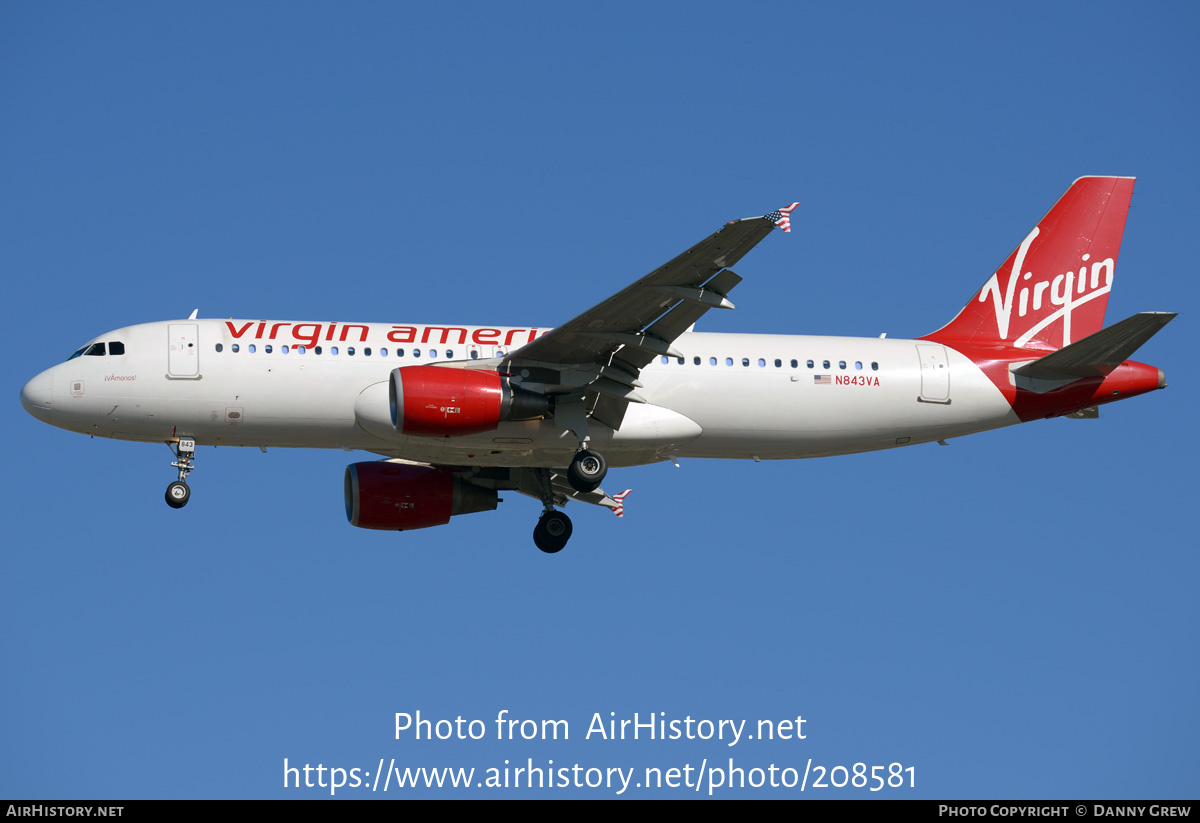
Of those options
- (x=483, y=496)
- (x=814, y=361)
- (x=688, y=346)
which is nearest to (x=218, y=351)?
(x=483, y=496)

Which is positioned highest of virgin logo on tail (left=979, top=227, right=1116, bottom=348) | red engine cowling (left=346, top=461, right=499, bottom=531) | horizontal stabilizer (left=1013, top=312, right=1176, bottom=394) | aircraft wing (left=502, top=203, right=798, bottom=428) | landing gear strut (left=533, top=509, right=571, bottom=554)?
virgin logo on tail (left=979, top=227, right=1116, bottom=348)

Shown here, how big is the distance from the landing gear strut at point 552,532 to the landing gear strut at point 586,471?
405 cm

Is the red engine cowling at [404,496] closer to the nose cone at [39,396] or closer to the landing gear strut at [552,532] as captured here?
the landing gear strut at [552,532]

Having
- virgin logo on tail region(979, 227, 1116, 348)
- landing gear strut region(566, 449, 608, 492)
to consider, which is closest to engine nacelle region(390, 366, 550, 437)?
landing gear strut region(566, 449, 608, 492)

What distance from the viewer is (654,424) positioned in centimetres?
3622

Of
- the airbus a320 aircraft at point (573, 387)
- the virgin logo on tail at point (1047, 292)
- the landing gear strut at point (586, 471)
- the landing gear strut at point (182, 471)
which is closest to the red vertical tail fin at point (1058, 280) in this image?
the virgin logo on tail at point (1047, 292)

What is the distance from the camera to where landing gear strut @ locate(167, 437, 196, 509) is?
3597cm

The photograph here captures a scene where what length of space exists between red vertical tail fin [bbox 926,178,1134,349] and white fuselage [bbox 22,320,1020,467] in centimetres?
192

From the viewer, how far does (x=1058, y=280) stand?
132 feet

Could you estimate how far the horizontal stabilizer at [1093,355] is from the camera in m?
34.8

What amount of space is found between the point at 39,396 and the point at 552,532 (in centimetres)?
1251

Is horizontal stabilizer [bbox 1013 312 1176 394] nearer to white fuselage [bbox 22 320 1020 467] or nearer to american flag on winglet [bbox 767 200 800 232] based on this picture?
white fuselage [bbox 22 320 1020 467]
